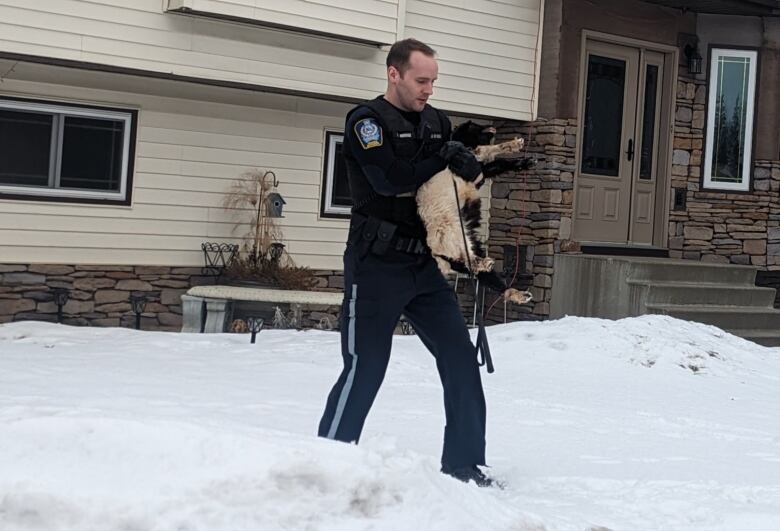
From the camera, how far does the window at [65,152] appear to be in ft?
33.8

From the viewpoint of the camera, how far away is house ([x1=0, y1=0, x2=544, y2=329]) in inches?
401

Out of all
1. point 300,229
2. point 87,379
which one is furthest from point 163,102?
point 87,379

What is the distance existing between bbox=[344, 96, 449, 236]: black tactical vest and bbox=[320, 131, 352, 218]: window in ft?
23.5

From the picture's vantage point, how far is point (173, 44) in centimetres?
1037

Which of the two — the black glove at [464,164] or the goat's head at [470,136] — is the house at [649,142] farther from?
the black glove at [464,164]

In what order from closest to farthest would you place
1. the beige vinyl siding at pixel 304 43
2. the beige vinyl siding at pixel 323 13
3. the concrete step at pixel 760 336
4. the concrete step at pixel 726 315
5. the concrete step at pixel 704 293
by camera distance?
the beige vinyl siding at pixel 304 43, the beige vinyl siding at pixel 323 13, the concrete step at pixel 726 315, the concrete step at pixel 704 293, the concrete step at pixel 760 336

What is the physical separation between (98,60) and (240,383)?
3631 millimetres

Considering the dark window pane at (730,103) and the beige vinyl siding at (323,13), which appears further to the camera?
the dark window pane at (730,103)

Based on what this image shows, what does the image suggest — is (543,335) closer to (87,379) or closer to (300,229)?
(300,229)

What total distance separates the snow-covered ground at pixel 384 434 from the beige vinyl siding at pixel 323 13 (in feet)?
9.30

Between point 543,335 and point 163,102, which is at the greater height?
point 163,102

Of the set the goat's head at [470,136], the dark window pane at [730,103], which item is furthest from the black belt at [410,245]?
the dark window pane at [730,103]

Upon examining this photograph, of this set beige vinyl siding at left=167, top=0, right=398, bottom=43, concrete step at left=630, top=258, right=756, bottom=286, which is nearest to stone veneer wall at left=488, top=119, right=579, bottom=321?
concrete step at left=630, top=258, right=756, bottom=286

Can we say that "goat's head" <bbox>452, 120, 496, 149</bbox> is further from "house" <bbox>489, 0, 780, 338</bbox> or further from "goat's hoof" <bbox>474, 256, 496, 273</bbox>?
"house" <bbox>489, 0, 780, 338</bbox>
